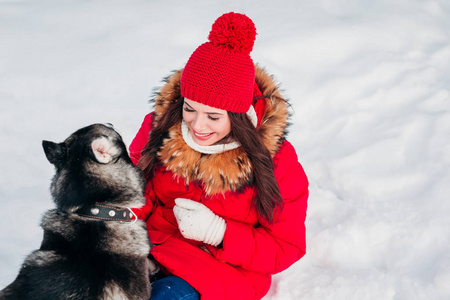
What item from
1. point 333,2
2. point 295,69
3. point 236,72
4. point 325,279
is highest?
point 236,72

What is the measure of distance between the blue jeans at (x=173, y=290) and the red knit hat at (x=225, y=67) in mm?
966

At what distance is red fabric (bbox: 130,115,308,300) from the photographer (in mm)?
2457

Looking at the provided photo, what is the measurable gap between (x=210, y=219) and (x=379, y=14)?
453 centimetres

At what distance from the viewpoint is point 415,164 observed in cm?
377

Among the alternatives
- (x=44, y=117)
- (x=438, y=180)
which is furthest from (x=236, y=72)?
(x=44, y=117)

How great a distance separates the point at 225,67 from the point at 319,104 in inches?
98.8

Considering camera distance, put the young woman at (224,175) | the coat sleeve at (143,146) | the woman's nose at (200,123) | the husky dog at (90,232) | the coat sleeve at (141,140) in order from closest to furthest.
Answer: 1. the husky dog at (90,232)
2. the young woman at (224,175)
3. the woman's nose at (200,123)
4. the coat sleeve at (143,146)
5. the coat sleeve at (141,140)

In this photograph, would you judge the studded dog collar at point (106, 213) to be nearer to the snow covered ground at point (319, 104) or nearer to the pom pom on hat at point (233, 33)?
the snow covered ground at point (319, 104)

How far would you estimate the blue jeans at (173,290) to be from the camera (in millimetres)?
2350

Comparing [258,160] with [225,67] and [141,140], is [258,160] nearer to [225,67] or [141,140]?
[225,67]

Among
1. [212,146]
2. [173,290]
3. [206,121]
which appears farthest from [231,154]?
[173,290]

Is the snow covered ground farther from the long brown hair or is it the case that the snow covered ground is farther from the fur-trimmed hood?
the fur-trimmed hood

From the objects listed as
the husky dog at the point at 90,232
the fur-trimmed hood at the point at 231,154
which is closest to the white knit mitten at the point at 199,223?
the fur-trimmed hood at the point at 231,154

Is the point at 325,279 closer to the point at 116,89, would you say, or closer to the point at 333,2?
the point at 116,89
